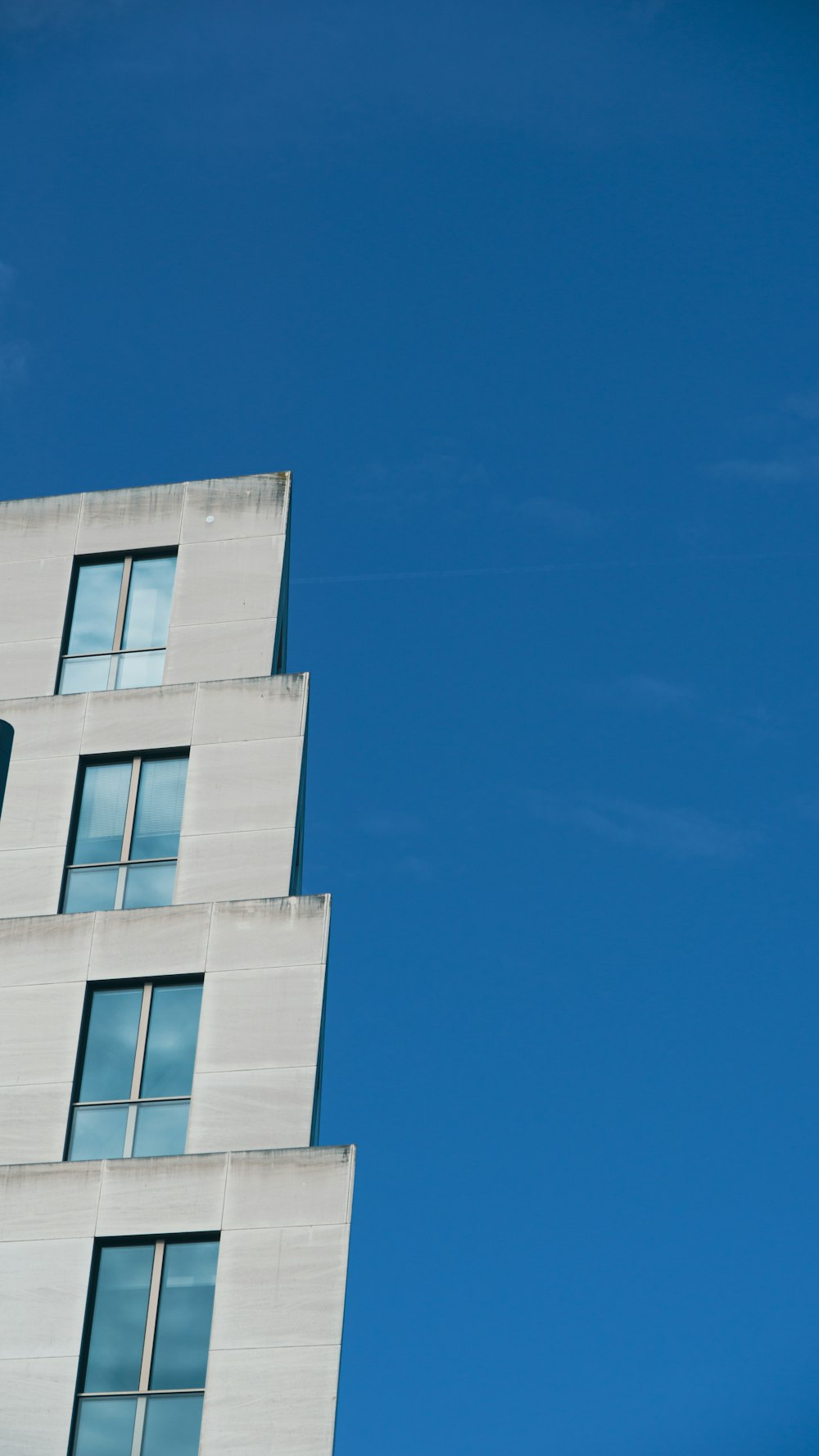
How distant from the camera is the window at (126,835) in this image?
104 feet

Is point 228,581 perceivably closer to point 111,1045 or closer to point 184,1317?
point 111,1045

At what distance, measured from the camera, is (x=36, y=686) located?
1337 inches

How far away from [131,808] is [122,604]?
4394 millimetres

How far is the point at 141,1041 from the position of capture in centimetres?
2973

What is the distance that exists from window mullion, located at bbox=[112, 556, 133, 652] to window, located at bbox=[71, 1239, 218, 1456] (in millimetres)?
11302

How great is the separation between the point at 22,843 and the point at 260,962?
4.93 meters

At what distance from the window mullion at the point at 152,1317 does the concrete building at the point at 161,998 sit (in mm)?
46

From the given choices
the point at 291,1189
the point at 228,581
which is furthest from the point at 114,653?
the point at 291,1189

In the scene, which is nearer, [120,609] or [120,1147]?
[120,1147]

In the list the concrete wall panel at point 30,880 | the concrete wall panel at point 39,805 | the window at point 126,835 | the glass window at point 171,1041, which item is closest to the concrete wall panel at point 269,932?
the glass window at point 171,1041

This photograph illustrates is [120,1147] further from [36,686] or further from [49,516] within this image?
[49,516]

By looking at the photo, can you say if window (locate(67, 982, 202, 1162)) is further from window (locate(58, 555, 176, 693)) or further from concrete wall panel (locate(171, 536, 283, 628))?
concrete wall panel (locate(171, 536, 283, 628))

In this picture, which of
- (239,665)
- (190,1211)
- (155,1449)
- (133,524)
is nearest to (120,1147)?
(190,1211)

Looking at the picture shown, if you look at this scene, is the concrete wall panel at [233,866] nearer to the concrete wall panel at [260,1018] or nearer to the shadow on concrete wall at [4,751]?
the concrete wall panel at [260,1018]
